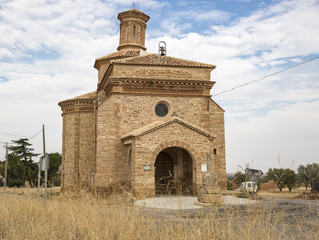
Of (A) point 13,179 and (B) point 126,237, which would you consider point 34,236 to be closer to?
(B) point 126,237

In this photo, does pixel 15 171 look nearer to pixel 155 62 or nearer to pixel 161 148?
pixel 155 62

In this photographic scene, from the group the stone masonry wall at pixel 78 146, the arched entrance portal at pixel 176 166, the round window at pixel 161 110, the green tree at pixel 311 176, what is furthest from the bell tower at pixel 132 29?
the green tree at pixel 311 176

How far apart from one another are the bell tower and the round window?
9.04 metres

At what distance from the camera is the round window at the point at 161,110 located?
18641 millimetres

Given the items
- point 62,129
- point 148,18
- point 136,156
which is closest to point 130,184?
point 136,156

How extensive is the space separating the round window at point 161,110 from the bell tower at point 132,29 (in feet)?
29.7

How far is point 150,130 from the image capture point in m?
15.8

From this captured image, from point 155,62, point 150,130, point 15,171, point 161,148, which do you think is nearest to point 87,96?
point 155,62

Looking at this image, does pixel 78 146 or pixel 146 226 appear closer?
pixel 146 226

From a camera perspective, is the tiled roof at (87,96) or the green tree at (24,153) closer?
the tiled roof at (87,96)

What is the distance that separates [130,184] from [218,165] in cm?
600

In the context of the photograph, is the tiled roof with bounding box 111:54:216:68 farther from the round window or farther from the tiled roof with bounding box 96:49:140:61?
the tiled roof with bounding box 96:49:140:61

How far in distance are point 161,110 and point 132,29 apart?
10271mm

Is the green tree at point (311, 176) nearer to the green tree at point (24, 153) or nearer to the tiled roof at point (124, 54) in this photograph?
the tiled roof at point (124, 54)
